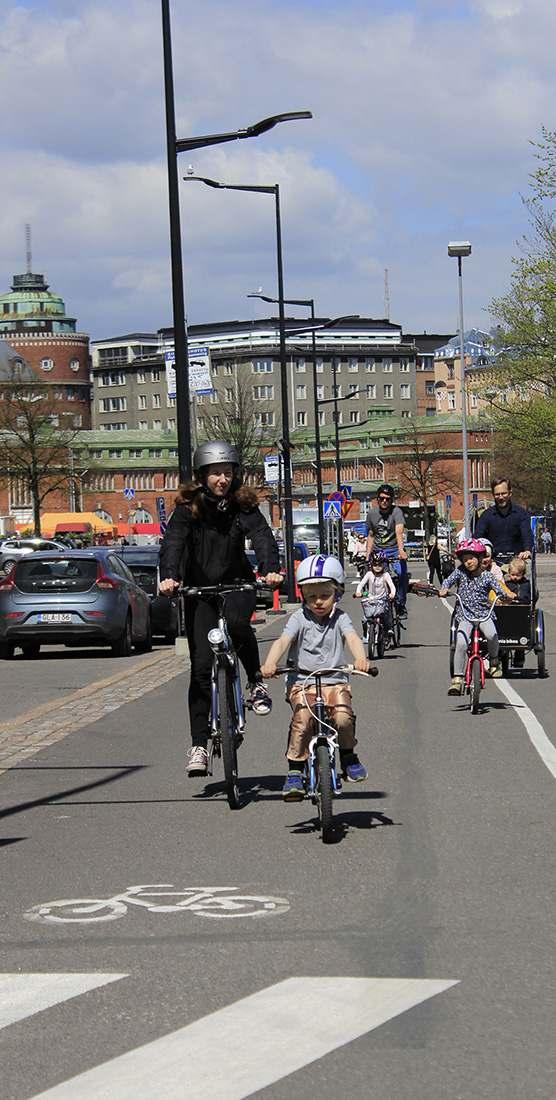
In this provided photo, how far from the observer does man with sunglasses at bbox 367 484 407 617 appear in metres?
22.6

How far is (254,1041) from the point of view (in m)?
5.36

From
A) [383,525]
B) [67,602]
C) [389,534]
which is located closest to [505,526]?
[383,525]

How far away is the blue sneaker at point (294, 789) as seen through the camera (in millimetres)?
9633

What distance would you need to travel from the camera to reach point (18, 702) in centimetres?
1858

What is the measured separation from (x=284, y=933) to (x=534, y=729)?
7338mm

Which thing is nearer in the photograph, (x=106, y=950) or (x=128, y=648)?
(x=106, y=950)

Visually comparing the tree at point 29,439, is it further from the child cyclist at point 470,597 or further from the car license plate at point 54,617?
the child cyclist at point 470,597

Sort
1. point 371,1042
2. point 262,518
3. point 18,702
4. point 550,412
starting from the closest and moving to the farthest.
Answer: point 371,1042
point 262,518
point 18,702
point 550,412

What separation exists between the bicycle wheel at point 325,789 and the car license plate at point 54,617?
54.9 feet

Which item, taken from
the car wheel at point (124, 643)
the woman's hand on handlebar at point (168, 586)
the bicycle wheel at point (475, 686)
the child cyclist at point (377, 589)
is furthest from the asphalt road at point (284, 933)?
the car wheel at point (124, 643)

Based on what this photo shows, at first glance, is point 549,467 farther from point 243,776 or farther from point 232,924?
point 232,924

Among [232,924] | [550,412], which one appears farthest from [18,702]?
[550,412]

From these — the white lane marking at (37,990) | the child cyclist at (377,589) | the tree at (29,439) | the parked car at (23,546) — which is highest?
the tree at (29,439)

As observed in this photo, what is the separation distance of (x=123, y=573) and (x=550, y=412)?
20607 mm
